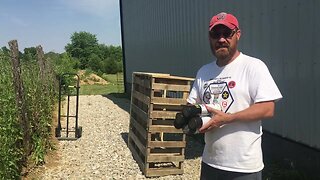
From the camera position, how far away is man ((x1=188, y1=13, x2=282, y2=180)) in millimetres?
2641

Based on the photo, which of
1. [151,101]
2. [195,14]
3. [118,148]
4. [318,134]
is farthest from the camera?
[195,14]

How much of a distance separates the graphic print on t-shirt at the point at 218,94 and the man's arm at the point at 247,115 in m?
0.09

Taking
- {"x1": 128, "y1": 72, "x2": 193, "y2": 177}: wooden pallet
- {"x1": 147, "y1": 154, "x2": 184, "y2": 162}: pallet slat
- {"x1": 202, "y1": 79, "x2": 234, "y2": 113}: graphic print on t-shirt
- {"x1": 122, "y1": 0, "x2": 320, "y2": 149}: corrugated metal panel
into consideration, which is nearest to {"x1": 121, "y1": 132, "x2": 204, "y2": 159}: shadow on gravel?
{"x1": 128, "y1": 72, "x2": 193, "y2": 177}: wooden pallet

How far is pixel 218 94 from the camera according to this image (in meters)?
2.79

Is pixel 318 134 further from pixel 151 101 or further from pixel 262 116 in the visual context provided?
pixel 262 116

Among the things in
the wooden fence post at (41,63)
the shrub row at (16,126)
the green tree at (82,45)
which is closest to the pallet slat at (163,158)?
the shrub row at (16,126)

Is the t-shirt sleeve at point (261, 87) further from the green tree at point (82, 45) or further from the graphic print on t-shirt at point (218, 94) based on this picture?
the green tree at point (82, 45)

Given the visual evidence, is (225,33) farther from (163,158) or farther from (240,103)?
(163,158)

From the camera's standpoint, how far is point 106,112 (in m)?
15.1

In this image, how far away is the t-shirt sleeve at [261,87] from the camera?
2627 mm

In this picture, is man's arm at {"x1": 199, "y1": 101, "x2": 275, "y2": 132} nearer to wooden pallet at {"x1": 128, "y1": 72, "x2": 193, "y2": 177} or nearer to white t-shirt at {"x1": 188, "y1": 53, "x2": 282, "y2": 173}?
white t-shirt at {"x1": 188, "y1": 53, "x2": 282, "y2": 173}

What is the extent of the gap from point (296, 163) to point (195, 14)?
5.46 m

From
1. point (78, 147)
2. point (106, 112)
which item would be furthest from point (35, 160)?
point (106, 112)

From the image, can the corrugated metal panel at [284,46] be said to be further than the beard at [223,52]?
Yes
